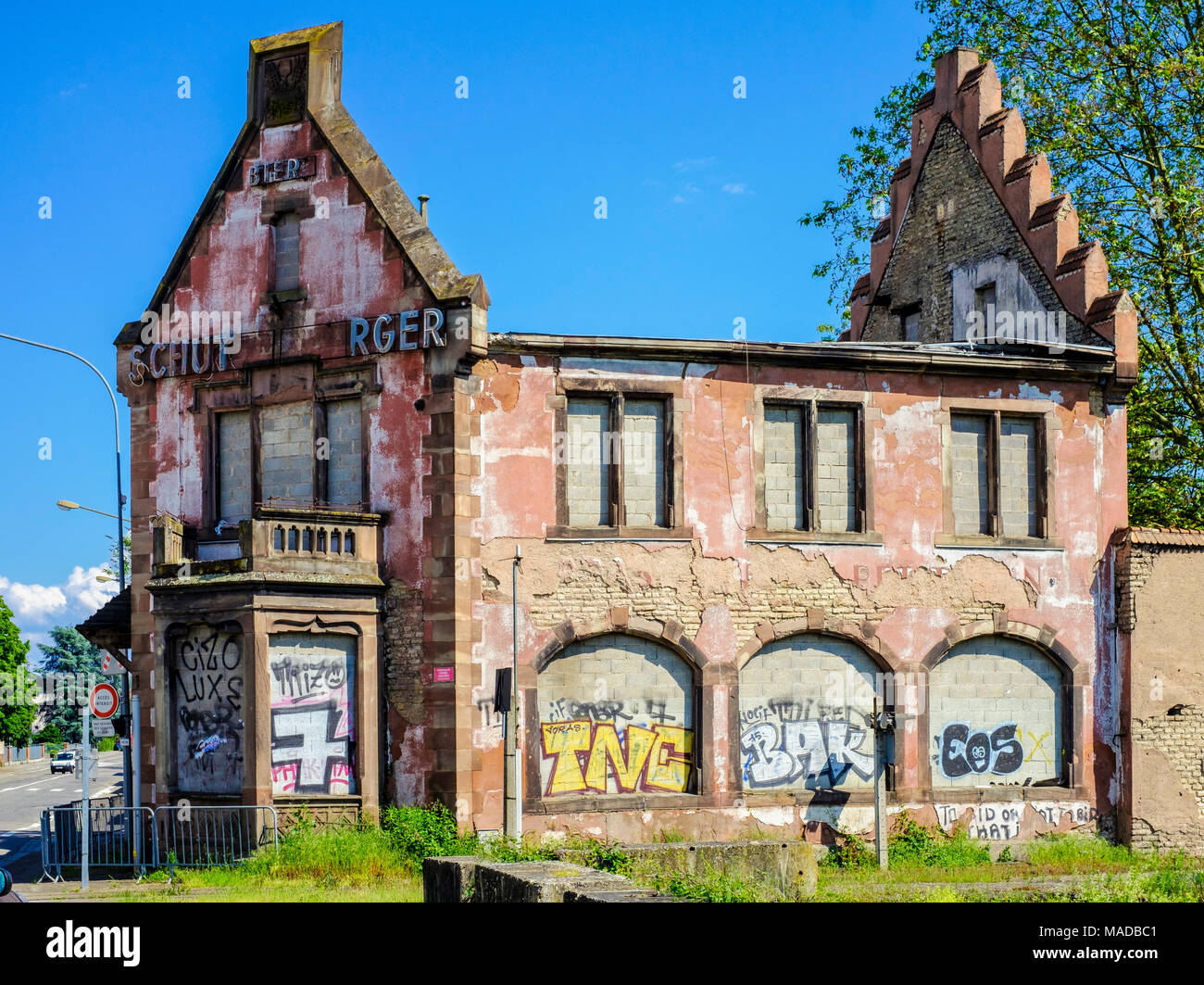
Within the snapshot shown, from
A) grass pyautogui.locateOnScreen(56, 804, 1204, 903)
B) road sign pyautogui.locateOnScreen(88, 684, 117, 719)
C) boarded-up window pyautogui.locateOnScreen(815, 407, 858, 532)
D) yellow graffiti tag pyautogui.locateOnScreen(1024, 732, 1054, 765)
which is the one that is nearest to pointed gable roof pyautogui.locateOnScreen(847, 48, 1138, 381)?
boarded-up window pyautogui.locateOnScreen(815, 407, 858, 532)

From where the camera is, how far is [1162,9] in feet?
111

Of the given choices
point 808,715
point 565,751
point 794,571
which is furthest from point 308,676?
point 808,715

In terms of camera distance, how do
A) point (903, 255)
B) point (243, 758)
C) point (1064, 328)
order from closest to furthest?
point (243, 758) → point (1064, 328) → point (903, 255)

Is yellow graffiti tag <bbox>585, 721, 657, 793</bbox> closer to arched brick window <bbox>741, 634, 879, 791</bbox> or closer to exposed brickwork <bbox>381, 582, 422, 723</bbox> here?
arched brick window <bbox>741, 634, 879, 791</bbox>

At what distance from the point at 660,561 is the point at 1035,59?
1915 cm

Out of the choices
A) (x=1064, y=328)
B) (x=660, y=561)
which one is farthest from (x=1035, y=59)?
(x=660, y=561)

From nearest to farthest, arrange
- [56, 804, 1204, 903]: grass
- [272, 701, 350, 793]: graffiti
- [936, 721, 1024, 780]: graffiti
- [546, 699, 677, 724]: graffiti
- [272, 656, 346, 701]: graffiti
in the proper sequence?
[56, 804, 1204, 903]: grass → [272, 701, 350, 793]: graffiti → [272, 656, 346, 701]: graffiti → [546, 699, 677, 724]: graffiti → [936, 721, 1024, 780]: graffiti

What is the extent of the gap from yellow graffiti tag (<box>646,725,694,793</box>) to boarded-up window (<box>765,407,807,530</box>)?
3.60 m

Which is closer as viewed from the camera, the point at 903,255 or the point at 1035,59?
the point at 903,255

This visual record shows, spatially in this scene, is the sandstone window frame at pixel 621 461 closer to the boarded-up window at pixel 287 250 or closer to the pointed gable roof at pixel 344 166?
the pointed gable roof at pixel 344 166

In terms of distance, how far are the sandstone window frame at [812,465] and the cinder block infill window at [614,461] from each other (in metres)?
1.55

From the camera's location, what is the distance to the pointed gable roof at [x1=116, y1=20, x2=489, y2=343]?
22344mm

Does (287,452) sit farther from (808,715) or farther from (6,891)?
(6,891)

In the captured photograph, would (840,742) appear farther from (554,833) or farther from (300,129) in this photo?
(300,129)
